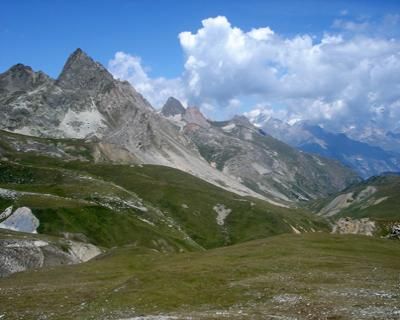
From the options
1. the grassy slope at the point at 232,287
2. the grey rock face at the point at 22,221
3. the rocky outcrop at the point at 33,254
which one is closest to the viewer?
the grassy slope at the point at 232,287

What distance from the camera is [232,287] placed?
54250mm

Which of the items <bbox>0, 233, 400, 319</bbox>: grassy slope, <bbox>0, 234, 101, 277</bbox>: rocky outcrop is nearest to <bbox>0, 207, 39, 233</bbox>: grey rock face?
<bbox>0, 234, 101, 277</bbox>: rocky outcrop

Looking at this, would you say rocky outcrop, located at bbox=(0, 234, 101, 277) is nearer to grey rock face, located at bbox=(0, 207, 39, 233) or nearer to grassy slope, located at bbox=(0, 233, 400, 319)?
grassy slope, located at bbox=(0, 233, 400, 319)

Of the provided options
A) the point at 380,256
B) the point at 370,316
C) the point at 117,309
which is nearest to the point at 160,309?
the point at 117,309

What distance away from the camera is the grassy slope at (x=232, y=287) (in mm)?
42562

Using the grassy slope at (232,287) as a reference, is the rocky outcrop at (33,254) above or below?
below

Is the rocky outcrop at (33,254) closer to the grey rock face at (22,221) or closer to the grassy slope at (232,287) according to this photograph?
the grassy slope at (232,287)

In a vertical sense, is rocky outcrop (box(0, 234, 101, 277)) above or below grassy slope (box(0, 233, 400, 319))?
below

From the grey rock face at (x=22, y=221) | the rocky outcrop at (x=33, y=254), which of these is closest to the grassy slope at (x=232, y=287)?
the rocky outcrop at (x=33, y=254)

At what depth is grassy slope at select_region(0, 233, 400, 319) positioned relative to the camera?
4256cm

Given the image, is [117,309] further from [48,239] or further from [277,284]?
[48,239]

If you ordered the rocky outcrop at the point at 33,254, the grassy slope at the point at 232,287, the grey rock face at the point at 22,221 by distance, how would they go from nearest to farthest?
1. the grassy slope at the point at 232,287
2. the rocky outcrop at the point at 33,254
3. the grey rock face at the point at 22,221

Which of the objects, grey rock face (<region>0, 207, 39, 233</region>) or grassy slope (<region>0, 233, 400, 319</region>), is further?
grey rock face (<region>0, 207, 39, 233</region>)

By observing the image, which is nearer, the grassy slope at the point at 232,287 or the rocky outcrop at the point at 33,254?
the grassy slope at the point at 232,287
